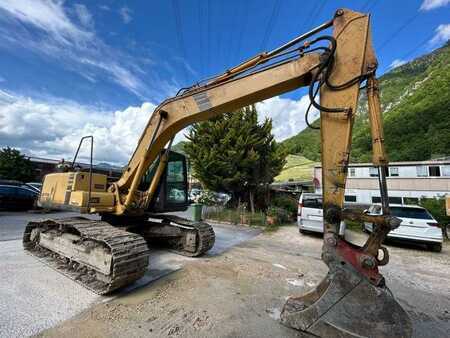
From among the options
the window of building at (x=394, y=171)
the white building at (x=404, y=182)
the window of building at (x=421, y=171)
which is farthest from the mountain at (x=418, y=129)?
the window of building at (x=421, y=171)

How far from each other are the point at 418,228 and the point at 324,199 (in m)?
5.97

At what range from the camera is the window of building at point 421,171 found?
62.1 ft

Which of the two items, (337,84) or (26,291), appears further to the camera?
(26,291)

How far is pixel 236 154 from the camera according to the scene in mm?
→ 11867

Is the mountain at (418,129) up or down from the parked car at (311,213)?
up

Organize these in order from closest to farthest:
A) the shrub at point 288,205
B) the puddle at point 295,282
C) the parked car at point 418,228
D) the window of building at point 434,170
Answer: the puddle at point 295,282
the parked car at point 418,228
the shrub at point 288,205
the window of building at point 434,170

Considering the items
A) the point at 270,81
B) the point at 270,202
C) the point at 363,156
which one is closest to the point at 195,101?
the point at 270,81

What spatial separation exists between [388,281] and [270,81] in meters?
4.34

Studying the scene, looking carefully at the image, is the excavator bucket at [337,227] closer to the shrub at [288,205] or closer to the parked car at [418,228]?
the parked car at [418,228]

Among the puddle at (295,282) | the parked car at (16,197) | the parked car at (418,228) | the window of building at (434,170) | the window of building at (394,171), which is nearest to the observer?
the puddle at (295,282)

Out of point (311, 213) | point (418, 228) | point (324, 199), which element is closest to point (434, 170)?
point (418, 228)

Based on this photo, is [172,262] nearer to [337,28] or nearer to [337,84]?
[337,84]

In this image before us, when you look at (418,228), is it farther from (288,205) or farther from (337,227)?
(288,205)

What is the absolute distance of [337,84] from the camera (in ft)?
10.1
